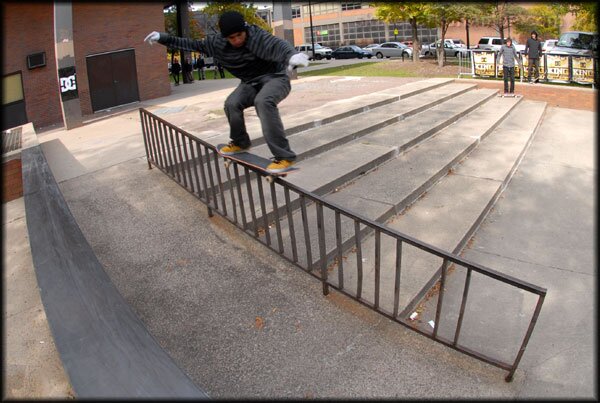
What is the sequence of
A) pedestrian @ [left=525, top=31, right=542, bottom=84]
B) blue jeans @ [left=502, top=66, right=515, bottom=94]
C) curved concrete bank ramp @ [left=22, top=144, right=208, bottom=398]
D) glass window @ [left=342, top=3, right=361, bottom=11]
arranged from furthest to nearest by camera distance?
1. glass window @ [left=342, top=3, right=361, bottom=11]
2. pedestrian @ [left=525, top=31, right=542, bottom=84]
3. blue jeans @ [left=502, top=66, right=515, bottom=94]
4. curved concrete bank ramp @ [left=22, top=144, right=208, bottom=398]

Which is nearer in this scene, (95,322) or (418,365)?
(95,322)

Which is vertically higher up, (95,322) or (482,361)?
(95,322)

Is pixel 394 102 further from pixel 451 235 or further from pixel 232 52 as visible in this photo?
pixel 232 52

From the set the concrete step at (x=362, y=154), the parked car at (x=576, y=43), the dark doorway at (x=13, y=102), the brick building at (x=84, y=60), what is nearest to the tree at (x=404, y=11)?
the parked car at (x=576, y=43)

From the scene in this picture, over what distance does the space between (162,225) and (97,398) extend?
11.9ft

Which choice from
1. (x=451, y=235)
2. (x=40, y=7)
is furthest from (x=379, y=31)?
(x=451, y=235)

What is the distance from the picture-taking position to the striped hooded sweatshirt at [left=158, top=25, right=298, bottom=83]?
3906 mm

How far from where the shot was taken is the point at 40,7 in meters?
13.9

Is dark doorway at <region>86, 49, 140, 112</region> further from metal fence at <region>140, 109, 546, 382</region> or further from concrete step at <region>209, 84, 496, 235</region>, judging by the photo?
metal fence at <region>140, 109, 546, 382</region>

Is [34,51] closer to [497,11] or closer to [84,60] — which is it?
[84,60]

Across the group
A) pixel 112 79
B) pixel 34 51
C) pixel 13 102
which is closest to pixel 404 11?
pixel 112 79

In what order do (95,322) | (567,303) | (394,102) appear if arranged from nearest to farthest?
(95,322) < (567,303) < (394,102)

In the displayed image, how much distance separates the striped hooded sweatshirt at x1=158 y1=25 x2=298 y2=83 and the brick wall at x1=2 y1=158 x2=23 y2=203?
5.23 meters

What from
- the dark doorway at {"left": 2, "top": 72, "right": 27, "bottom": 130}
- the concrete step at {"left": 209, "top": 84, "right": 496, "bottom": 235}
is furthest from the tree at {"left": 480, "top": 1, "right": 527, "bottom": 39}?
the dark doorway at {"left": 2, "top": 72, "right": 27, "bottom": 130}
